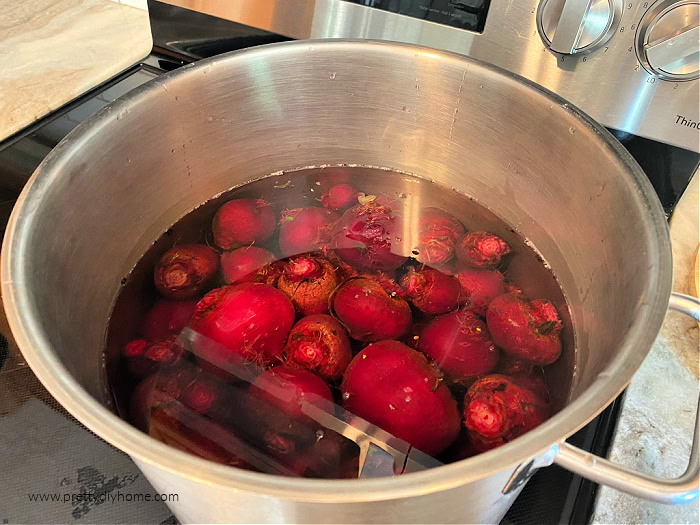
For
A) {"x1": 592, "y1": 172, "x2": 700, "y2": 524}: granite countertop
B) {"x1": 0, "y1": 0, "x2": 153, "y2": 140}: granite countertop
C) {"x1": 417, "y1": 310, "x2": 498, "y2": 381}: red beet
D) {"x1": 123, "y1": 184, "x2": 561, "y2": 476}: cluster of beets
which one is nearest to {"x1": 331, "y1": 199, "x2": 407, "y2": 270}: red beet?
{"x1": 123, "y1": 184, "x2": 561, "y2": 476}: cluster of beets

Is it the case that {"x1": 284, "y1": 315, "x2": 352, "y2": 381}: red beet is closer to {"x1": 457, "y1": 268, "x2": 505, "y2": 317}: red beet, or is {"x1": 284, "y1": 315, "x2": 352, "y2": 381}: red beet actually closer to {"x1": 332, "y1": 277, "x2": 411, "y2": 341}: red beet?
{"x1": 332, "y1": 277, "x2": 411, "y2": 341}: red beet

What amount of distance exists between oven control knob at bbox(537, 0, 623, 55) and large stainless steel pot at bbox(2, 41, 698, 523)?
8 centimetres

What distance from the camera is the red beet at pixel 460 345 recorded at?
61 cm

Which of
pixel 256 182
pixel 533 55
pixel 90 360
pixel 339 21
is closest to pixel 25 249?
pixel 90 360

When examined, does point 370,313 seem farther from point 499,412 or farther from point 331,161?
point 331,161

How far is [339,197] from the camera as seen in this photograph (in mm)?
818

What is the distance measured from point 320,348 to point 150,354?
8.0 inches

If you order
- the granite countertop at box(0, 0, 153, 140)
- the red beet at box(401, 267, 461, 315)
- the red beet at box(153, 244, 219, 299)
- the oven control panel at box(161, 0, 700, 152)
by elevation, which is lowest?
the red beet at box(153, 244, 219, 299)

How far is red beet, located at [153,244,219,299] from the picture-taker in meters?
0.69

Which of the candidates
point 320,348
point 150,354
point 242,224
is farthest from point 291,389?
point 242,224

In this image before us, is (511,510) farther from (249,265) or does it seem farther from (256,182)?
(256,182)

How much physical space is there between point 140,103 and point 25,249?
237mm

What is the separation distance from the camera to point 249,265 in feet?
2.38

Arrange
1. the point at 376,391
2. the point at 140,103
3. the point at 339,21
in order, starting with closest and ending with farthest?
1. the point at 376,391
2. the point at 140,103
3. the point at 339,21
